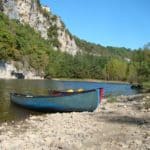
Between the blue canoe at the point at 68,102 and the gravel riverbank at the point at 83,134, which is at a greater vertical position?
the blue canoe at the point at 68,102

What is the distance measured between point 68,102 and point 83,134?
13544mm

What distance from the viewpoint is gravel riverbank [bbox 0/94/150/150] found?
56.4 ft

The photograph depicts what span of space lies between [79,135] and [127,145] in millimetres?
3644

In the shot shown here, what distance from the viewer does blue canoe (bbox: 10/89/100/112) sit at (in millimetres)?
32250

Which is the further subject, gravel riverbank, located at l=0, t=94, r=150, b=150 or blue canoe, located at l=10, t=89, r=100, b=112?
blue canoe, located at l=10, t=89, r=100, b=112

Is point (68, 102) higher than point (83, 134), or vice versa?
point (68, 102)

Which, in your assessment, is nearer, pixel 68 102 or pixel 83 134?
pixel 83 134

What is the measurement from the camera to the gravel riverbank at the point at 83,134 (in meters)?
17.2

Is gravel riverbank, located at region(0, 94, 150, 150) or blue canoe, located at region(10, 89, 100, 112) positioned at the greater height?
blue canoe, located at region(10, 89, 100, 112)

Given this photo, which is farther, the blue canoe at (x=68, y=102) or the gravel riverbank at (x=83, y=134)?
the blue canoe at (x=68, y=102)

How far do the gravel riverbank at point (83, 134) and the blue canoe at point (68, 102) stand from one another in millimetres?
5419

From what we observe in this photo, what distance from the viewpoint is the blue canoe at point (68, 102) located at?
3225 cm

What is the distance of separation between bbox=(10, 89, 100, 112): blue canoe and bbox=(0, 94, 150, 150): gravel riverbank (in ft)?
17.8

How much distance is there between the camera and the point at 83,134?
65.7ft
